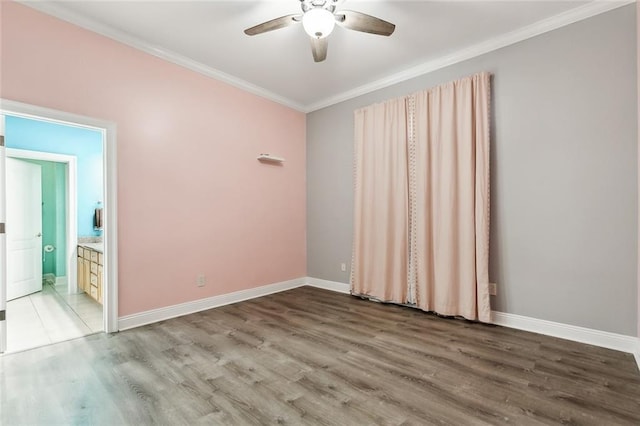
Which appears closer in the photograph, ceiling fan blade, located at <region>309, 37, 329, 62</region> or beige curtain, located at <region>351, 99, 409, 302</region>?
ceiling fan blade, located at <region>309, 37, 329, 62</region>

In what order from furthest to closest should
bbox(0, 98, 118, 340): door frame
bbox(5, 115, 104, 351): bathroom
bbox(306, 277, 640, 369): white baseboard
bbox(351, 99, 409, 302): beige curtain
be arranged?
1. bbox(351, 99, 409, 302): beige curtain
2. bbox(5, 115, 104, 351): bathroom
3. bbox(0, 98, 118, 340): door frame
4. bbox(306, 277, 640, 369): white baseboard

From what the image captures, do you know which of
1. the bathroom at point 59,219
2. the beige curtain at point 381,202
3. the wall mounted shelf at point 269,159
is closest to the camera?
the bathroom at point 59,219

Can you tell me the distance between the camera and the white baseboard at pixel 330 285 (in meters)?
4.40

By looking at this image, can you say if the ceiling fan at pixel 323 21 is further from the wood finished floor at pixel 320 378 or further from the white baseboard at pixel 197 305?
the white baseboard at pixel 197 305

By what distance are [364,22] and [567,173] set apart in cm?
226

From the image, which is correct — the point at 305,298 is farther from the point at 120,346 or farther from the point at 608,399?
the point at 608,399

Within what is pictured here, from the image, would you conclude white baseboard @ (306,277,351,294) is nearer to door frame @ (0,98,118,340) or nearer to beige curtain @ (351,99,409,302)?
beige curtain @ (351,99,409,302)

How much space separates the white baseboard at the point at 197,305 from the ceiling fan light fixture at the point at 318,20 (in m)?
3.14

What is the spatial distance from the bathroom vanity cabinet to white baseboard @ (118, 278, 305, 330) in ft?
3.13

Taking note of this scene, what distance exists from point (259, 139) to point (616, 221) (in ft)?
13.1

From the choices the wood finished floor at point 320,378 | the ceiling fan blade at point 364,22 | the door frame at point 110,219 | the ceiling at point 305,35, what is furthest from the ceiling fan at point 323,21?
the wood finished floor at point 320,378

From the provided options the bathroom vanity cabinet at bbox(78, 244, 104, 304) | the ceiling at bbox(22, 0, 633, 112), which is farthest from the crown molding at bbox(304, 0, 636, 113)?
the bathroom vanity cabinet at bbox(78, 244, 104, 304)

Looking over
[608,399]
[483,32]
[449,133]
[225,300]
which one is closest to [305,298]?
[225,300]

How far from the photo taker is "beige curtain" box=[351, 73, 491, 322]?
309 centimetres
